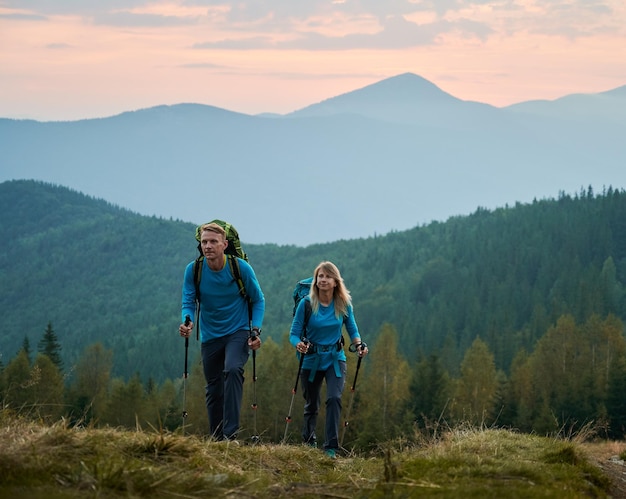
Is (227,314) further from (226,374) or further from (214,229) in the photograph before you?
(214,229)

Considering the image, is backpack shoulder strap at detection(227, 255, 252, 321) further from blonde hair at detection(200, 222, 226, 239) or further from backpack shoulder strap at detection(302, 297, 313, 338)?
backpack shoulder strap at detection(302, 297, 313, 338)

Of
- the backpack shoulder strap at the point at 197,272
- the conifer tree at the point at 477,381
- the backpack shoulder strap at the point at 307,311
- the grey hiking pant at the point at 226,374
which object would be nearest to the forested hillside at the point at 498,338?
the conifer tree at the point at 477,381

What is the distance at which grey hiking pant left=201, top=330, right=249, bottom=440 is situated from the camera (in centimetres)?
1219

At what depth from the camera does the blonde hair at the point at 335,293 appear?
12633mm

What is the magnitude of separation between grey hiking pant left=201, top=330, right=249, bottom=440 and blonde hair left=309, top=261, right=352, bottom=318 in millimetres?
988

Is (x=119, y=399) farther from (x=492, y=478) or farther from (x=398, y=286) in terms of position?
(x=398, y=286)

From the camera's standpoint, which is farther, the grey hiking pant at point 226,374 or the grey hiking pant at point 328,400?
the grey hiking pant at point 328,400

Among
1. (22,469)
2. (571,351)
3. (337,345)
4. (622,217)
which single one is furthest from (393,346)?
(622,217)

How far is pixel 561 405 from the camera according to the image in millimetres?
67938

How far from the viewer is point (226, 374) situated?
12.2m

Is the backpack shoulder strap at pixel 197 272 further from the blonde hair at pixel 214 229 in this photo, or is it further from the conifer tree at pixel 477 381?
the conifer tree at pixel 477 381

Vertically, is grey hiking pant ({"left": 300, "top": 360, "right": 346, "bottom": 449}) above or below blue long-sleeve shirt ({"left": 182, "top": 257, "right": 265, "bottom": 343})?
below

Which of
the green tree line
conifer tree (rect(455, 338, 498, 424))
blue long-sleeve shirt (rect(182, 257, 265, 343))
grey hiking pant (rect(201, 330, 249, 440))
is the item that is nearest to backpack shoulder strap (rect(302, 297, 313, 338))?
blue long-sleeve shirt (rect(182, 257, 265, 343))

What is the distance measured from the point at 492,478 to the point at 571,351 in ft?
282
